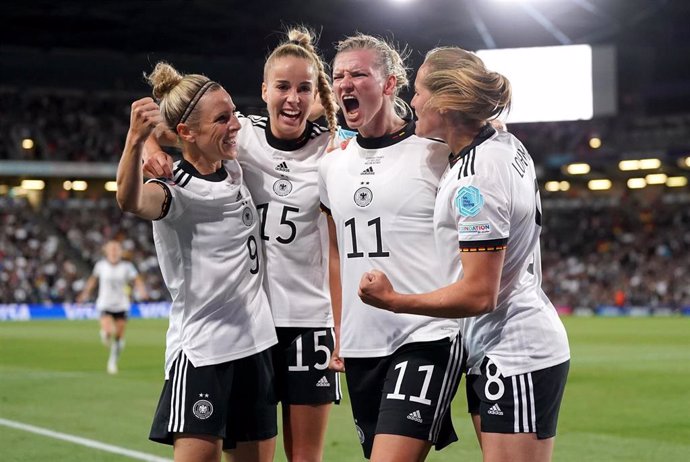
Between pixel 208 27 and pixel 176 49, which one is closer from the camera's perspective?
pixel 208 27

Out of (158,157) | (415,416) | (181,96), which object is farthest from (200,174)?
(415,416)

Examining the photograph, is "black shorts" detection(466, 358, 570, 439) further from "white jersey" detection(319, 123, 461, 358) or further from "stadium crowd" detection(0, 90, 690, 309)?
"stadium crowd" detection(0, 90, 690, 309)

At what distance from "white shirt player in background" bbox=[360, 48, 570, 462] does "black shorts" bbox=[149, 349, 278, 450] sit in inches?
43.3

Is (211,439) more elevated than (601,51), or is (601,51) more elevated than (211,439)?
(601,51)

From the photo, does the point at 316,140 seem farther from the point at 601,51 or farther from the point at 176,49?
the point at 176,49

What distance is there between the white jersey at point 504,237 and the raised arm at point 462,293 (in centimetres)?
6

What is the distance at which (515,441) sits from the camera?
156 inches

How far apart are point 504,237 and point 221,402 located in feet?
5.38

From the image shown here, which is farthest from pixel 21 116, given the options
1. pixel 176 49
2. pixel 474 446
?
pixel 474 446

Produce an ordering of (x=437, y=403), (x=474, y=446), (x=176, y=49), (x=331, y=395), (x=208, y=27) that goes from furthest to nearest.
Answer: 1. (x=176, y=49)
2. (x=208, y=27)
3. (x=474, y=446)
4. (x=331, y=395)
5. (x=437, y=403)

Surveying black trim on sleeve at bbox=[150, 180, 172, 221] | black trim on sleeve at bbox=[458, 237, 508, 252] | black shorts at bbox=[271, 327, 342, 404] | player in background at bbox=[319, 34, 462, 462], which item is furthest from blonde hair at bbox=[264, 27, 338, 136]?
black trim on sleeve at bbox=[458, 237, 508, 252]

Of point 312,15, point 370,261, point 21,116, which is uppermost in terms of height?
point 312,15

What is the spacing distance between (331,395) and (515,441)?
1.47m

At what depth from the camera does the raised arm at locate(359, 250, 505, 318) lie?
3.80 m
